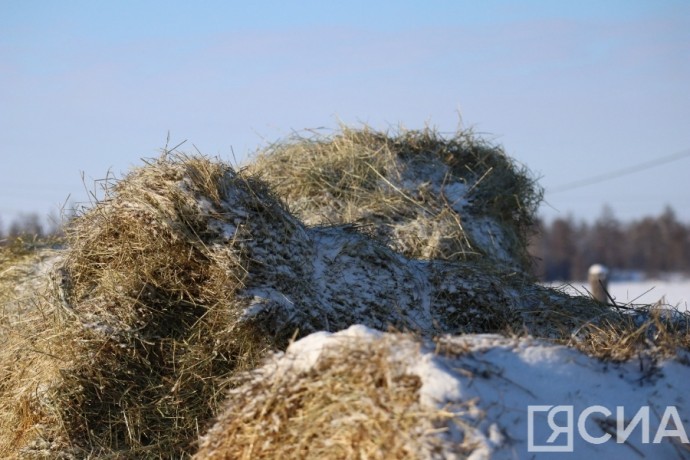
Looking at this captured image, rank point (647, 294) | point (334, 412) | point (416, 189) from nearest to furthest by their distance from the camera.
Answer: point (334, 412), point (416, 189), point (647, 294)

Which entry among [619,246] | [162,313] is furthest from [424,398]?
[619,246]

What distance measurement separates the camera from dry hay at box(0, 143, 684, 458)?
468 cm

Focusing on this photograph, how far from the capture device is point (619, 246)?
78500 mm

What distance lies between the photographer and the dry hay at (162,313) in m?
4.68

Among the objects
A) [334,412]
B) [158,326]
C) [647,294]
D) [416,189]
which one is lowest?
[647,294]

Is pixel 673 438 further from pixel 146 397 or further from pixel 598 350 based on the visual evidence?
pixel 146 397

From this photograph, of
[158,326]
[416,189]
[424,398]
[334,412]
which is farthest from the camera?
[416,189]

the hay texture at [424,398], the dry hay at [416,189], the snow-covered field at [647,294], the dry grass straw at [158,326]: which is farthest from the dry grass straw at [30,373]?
the snow-covered field at [647,294]

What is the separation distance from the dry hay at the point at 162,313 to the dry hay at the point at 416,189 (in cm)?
183

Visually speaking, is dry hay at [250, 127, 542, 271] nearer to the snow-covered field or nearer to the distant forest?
the snow-covered field

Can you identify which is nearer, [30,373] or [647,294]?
[30,373]

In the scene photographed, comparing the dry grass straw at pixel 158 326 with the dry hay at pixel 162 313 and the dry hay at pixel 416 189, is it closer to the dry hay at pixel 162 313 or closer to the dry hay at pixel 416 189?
the dry hay at pixel 162 313

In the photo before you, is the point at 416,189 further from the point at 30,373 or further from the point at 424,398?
the point at 424,398

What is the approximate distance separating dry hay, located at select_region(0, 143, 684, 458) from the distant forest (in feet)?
197
